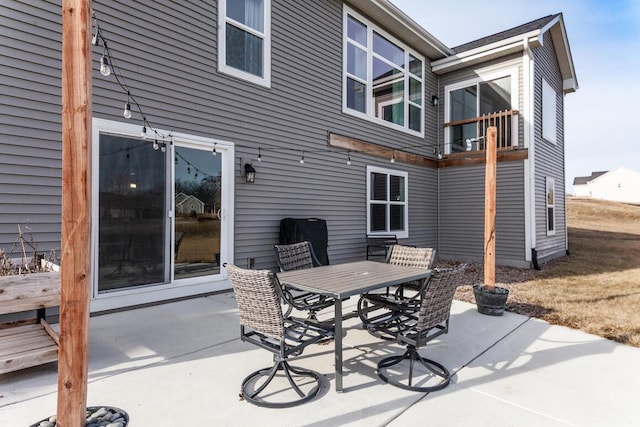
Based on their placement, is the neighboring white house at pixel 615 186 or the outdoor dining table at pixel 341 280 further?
the neighboring white house at pixel 615 186

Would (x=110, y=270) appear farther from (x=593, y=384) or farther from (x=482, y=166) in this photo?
(x=482, y=166)

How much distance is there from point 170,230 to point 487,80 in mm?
8442

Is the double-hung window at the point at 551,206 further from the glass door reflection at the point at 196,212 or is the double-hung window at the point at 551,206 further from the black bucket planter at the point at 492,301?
the glass door reflection at the point at 196,212

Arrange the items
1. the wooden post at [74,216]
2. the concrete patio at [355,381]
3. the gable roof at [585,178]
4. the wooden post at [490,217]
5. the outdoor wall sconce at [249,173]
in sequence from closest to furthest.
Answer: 1. the wooden post at [74,216]
2. the concrete patio at [355,381]
3. the wooden post at [490,217]
4. the outdoor wall sconce at [249,173]
5. the gable roof at [585,178]

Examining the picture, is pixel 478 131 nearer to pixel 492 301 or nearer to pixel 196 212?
pixel 492 301

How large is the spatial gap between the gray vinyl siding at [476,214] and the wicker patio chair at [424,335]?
667 centimetres

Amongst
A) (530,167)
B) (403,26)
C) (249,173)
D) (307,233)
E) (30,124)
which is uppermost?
(403,26)

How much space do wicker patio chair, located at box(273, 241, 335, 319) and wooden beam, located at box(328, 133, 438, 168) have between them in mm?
3235

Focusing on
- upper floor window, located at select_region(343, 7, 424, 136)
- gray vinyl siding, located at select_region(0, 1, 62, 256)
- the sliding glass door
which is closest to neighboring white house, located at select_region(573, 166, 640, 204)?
upper floor window, located at select_region(343, 7, 424, 136)

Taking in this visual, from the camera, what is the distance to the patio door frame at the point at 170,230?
4004 mm

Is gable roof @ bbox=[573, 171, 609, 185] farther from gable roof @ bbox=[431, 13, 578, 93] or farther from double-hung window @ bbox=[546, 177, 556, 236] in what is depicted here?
double-hung window @ bbox=[546, 177, 556, 236]

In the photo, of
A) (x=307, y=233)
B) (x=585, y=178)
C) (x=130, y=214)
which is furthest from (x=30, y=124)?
(x=585, y=178)

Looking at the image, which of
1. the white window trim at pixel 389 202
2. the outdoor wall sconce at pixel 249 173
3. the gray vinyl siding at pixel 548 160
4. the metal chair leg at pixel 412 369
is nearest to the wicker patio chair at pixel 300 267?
the metal chair leg at pixel 412 369

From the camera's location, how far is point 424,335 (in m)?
2.60
